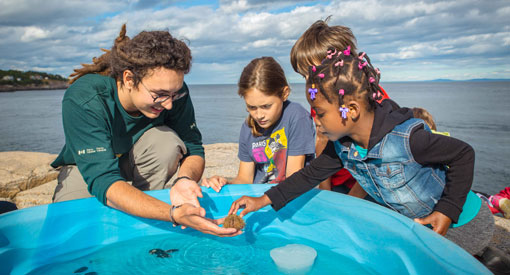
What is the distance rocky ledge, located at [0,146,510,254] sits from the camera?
9.85ft

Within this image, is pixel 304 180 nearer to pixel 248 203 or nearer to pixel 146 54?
pixel 248 203

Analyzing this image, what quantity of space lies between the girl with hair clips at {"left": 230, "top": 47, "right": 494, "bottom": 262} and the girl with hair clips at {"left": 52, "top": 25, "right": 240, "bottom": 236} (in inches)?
19.1

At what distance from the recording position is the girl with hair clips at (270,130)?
2.62 metres

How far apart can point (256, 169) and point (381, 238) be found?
1407mm

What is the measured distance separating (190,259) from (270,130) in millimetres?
1270

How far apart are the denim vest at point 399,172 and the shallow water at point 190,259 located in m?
0.52

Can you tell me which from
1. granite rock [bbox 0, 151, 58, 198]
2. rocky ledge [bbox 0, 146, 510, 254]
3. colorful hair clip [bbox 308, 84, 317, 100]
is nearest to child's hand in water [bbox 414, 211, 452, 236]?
colorful hair clip [bbox 308, 84, 317, 100]

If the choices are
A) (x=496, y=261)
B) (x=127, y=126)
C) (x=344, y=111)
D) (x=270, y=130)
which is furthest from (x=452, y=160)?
(x=127, y=126)

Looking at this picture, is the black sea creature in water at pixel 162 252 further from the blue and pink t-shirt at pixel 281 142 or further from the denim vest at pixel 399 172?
the denim vest at pixel 399 172

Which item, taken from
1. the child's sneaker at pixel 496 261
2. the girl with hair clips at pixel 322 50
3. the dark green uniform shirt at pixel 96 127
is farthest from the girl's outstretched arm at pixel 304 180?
the child's sneaker at pixel 496 261

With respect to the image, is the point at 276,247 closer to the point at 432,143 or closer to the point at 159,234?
the point at 159,234

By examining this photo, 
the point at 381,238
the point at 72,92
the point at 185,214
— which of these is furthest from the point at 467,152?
the point at 72,92

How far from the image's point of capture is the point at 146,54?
224cm

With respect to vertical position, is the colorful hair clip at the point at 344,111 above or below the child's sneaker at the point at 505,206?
above
